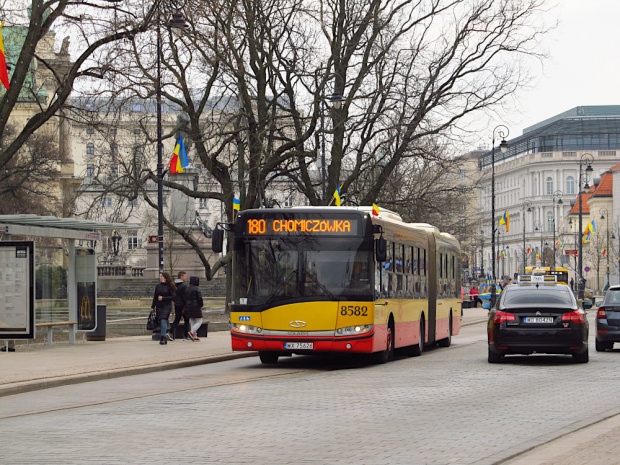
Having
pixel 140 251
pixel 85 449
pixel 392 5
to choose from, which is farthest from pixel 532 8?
pixel 140 251

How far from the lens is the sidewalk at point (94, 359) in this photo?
1841cm

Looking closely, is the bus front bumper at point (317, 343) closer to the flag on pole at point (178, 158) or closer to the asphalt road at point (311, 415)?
the asphalt road at point (311, 415)

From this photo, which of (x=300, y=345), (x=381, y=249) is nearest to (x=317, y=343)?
(x=300, y=345)

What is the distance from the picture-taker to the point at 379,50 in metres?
42.3

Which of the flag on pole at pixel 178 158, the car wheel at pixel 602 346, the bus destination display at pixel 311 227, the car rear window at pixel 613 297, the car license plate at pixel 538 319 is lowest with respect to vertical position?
the car wheel at pixel 602 346

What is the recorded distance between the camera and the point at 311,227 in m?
21.2

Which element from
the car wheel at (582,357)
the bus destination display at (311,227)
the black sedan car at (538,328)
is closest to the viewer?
the bus destination display at (311,227)

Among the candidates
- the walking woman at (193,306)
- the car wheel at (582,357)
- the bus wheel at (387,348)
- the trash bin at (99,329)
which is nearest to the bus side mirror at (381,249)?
the bus wheel at (387,348)

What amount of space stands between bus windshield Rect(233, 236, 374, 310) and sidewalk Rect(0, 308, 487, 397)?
2.56m

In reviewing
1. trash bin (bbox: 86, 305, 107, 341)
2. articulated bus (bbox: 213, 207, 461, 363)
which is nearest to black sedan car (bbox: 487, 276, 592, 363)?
articulated bus (bbox: 213, 207, 461, 363)

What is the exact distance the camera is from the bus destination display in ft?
69.5

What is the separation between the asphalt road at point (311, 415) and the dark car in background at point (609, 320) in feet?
17.4

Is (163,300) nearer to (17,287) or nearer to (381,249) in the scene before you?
(17,287)

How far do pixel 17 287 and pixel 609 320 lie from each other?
526 inches
